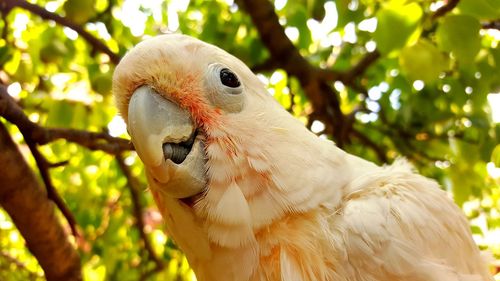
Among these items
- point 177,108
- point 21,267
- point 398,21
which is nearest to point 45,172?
point 21,267

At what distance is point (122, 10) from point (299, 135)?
107cm

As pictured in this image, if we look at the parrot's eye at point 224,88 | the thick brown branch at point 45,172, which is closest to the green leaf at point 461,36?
the parrot's eye at point 224,88

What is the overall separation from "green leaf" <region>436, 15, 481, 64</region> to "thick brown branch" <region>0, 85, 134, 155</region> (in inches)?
31.0

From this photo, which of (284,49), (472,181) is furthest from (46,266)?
(472,181)

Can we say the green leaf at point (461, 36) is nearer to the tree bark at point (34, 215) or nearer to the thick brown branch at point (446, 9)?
the thick brown branch at point (446, 9)

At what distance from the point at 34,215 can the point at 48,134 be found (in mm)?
202

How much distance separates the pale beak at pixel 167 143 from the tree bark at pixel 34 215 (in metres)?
0.43

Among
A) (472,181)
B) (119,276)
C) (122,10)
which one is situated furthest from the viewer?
(119,276)

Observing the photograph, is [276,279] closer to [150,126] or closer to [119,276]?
[150,126]

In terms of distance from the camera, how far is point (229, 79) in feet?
3.10

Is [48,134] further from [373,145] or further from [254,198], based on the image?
[373,145]

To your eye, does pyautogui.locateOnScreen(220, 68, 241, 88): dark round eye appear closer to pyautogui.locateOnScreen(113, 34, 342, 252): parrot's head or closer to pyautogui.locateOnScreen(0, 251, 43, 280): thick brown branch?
pyautogui.locateOnScreen(113, 34, 342, 252): parrot's head

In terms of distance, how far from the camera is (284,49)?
1.87 metres

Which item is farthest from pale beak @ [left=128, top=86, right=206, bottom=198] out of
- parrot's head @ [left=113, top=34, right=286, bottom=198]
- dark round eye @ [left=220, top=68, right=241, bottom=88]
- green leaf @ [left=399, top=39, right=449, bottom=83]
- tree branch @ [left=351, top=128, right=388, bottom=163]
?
tree branch @ [left=351, top=128, right=388, bottom=163]
